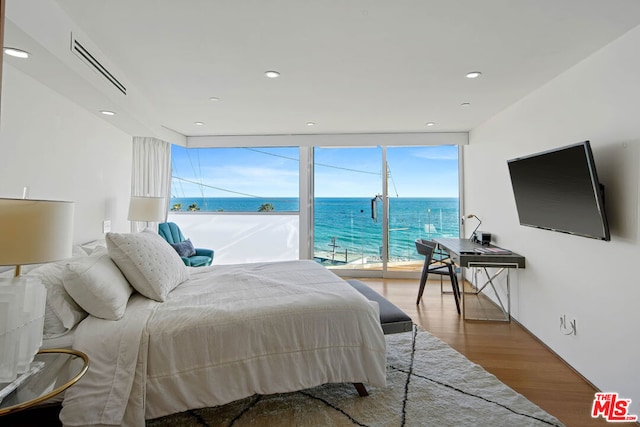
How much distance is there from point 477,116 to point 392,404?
3454 millimetres

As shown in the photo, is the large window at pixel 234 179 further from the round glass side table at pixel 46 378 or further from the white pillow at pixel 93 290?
the round glass side table at pixel 46 378

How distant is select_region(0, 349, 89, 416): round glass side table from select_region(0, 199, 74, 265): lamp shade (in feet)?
1.51

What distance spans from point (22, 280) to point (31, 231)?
201mm

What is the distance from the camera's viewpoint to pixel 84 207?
293cm

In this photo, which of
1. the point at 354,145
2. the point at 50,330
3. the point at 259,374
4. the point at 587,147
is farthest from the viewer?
the point at 354,145

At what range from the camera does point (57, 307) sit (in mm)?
1622

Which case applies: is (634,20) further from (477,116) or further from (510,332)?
(510,332)

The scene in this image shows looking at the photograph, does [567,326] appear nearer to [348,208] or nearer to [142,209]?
[348,208]

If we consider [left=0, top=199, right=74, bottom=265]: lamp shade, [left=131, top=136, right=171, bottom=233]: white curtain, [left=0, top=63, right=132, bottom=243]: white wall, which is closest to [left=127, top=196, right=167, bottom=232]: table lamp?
[left=0, top=63, right=132, bottom=243]: white wall

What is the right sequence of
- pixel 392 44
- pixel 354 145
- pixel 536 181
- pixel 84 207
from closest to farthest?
pixel 392 44
pixel 536 181
pixel 84 207
pixel 354 145

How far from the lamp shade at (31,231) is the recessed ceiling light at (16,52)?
3.54 ft

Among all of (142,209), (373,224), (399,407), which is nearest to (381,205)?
(373,224)

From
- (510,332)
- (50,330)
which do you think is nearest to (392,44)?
(50,330)

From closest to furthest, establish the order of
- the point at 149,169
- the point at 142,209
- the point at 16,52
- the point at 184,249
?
the point at 16,52 < the point at 142,209 < the point at 184,249 < the point at 149,169
